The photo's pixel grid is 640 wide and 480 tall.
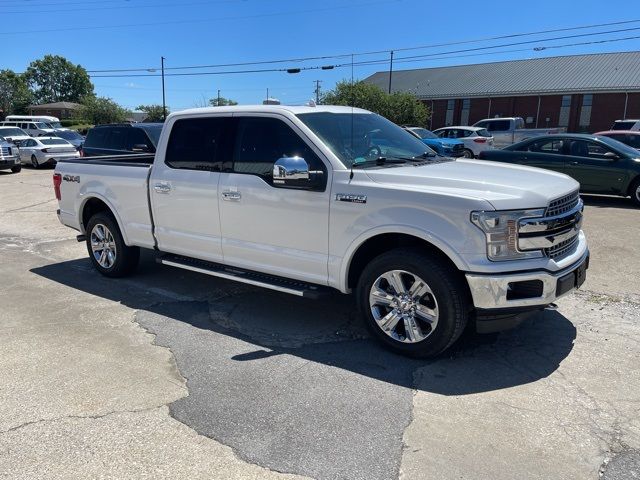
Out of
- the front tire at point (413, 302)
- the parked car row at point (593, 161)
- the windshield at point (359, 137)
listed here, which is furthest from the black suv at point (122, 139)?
the parked car row at point (593, 161)

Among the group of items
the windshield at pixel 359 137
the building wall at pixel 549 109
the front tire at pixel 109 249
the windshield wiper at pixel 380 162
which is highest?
the building wall at pixel 549 109

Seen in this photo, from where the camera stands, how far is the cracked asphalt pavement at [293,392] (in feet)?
9.76

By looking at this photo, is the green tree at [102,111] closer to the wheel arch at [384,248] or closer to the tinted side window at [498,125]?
the tinted side window at [498,125]

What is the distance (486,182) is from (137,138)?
9392 mm

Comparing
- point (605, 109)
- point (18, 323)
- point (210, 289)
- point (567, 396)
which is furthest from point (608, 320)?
point (605, 109)

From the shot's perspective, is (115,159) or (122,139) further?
(122,139)

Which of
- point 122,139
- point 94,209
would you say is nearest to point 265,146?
point 94,209

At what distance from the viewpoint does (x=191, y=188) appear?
17.5 feet

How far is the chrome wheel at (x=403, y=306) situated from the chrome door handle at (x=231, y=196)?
5.15 feet

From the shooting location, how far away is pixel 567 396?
365cm

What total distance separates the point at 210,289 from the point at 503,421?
3.70 meters

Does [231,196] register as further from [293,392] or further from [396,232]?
[293,392]

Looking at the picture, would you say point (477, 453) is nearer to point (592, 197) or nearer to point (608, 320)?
point (608, 320)

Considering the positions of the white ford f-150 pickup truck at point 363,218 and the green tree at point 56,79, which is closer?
the white ford f-150 pickup truck at point 363,218
